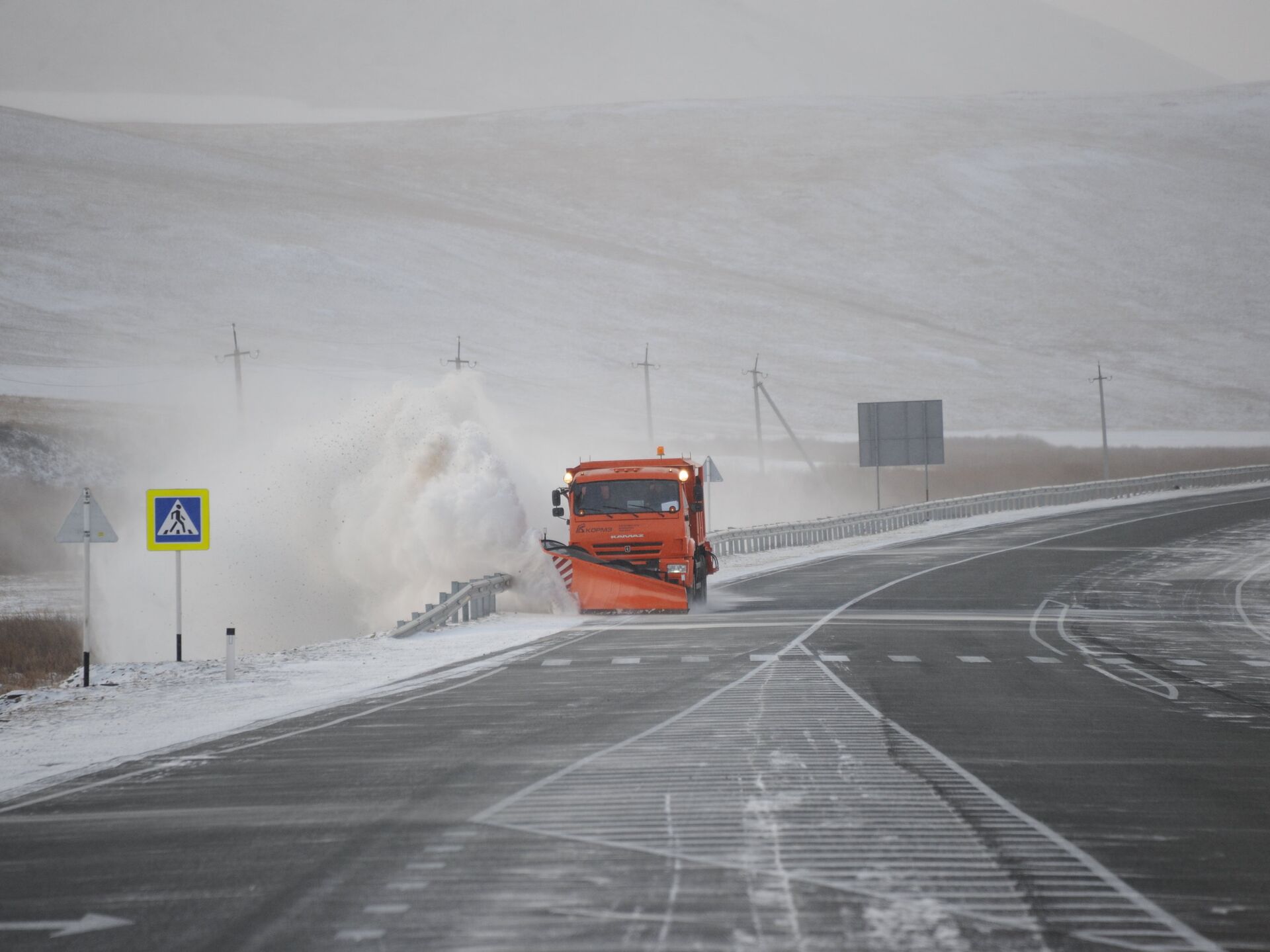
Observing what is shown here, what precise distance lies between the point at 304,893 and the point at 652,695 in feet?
28.9

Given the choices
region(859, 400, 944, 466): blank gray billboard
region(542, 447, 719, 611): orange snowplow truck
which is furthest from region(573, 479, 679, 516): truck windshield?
region(859, 400, 944, 466): blank gray billboard

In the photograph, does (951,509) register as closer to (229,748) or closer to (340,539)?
(340,539)

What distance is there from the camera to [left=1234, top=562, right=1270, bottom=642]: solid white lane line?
24.6 metres

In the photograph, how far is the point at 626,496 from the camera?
28812 millimetres

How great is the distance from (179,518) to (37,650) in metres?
9.78

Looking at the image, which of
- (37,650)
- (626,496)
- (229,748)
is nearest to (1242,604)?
(626,496)

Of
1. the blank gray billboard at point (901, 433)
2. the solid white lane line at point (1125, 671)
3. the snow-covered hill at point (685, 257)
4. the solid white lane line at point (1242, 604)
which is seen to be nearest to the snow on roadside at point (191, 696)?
the solid white lane line at point (1125, 671)

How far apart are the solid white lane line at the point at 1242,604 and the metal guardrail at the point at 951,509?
13.0 metres

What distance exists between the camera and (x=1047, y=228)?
517 ft

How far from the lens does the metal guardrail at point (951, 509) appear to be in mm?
47625

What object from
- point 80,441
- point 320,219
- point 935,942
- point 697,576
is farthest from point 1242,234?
point 935,942

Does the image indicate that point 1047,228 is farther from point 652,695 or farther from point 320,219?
point 652,695

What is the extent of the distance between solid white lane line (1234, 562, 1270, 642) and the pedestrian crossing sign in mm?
15432

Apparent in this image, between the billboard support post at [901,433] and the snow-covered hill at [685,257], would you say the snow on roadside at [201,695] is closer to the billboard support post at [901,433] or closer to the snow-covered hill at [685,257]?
the billboard support post at [901,433]
